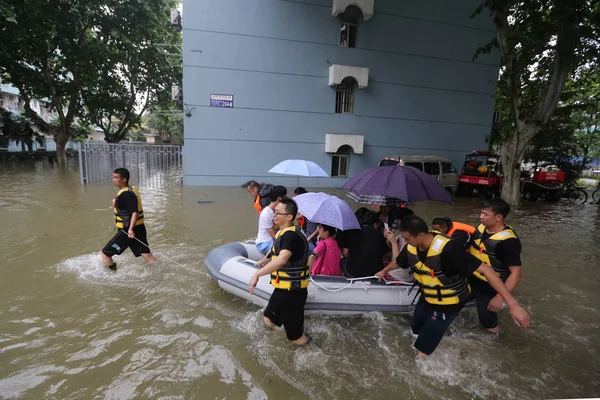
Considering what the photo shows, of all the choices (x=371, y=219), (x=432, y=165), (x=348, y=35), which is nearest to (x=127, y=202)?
(x=371, y=219)

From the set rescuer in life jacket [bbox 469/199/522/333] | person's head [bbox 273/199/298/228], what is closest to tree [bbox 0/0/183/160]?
person's head [bbox 273/199/298/228]

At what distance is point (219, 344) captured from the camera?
329 centimetres

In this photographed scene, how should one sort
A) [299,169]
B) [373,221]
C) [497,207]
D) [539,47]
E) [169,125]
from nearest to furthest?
[497,207], [373,221], [299,169], [539,47], [169,125]

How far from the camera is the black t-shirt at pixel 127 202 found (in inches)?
170

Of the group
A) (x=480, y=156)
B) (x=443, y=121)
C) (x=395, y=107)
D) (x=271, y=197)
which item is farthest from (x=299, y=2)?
(x=271, y=197)

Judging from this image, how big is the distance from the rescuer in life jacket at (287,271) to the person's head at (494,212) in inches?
65.4

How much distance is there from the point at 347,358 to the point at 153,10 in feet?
59.8

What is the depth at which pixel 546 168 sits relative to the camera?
16406 millimetres

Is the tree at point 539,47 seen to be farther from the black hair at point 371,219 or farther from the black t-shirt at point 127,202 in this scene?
the black t-shirt at point 127,202

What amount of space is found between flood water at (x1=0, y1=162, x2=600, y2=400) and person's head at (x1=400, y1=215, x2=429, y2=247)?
1312mm

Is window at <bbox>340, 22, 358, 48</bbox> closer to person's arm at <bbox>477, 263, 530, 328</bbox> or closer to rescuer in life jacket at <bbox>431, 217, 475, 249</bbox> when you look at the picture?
rescuer in life jacket at <bbox>431, 217, 475, 249</bbox>

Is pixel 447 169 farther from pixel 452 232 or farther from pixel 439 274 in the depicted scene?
pixel 439 274

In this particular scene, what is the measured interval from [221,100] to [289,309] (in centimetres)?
1073

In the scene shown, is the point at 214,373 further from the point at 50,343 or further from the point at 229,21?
the point at 229,21
